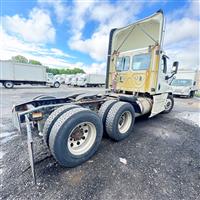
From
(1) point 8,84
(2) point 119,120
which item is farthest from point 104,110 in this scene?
(1) point 8,84

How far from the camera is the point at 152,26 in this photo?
4.46 metres

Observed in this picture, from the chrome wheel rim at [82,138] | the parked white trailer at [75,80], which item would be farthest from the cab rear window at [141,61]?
the parked white trailer at [75,80]

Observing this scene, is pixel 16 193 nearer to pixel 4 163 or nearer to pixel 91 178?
pixel 4 163

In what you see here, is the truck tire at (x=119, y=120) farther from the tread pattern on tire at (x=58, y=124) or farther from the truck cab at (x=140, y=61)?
the truck cab at (x=140, y=61)

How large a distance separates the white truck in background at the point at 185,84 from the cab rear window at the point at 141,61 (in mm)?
10182

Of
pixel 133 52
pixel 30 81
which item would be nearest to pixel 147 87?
pixel 133 52

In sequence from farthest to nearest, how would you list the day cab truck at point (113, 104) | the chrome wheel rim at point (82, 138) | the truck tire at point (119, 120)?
the truck tire at point (119, 120), the chrome wheel rim at point (82, 138), the day cab truck at point (113, 104)

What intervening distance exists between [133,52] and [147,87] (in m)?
1.46

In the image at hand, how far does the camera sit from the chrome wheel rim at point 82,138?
262cm

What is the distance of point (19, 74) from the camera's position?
18438mm

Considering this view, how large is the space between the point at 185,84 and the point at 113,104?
13392 millimetres

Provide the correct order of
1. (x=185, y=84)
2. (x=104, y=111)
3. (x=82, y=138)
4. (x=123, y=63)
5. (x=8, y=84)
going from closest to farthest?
(x=82, y=138) → (x=104, y=111) → (x=123, y=63) → (x=185, y=84) → (x=8, y=84)

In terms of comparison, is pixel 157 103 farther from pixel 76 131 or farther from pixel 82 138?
pixel 76 131

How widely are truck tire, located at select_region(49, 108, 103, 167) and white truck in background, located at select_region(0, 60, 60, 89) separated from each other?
1950 centimetres
